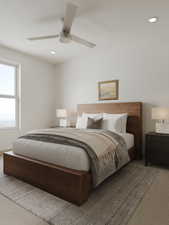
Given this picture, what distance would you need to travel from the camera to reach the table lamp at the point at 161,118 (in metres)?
3.00

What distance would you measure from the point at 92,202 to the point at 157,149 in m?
1.89

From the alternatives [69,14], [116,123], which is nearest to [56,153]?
[116,123]

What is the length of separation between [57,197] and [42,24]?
3096mm

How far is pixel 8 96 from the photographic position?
13.7 ft

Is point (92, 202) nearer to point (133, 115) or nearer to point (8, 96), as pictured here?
point (133, 115)

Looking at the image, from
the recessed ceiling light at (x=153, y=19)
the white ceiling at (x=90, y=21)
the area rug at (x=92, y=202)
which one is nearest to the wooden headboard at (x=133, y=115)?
the area rug at (x=92, y=202)

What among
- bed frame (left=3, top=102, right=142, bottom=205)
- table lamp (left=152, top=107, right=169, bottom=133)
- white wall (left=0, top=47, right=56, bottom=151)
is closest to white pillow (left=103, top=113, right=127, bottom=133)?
bed frame (left=3, top=102, right=142, bottom=205)

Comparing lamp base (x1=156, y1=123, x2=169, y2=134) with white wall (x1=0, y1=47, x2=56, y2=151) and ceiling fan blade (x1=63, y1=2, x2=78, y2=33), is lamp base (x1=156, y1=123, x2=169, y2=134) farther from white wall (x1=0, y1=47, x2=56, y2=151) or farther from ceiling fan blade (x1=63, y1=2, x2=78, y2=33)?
white wall (x1=0, y1=47, x2=56, y2=151)

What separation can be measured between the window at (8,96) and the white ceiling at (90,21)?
2.43 ft

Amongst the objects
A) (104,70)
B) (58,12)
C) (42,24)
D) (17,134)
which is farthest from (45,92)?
(58,12)

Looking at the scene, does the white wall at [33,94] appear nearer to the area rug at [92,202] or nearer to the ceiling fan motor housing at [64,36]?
the area rug at [92,202]

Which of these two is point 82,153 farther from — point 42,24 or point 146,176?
point 42,24

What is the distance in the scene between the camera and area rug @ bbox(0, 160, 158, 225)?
5.02 ft

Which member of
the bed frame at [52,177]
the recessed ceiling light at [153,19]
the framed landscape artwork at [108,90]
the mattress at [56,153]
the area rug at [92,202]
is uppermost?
the recessed ceiling light at [153,19]
